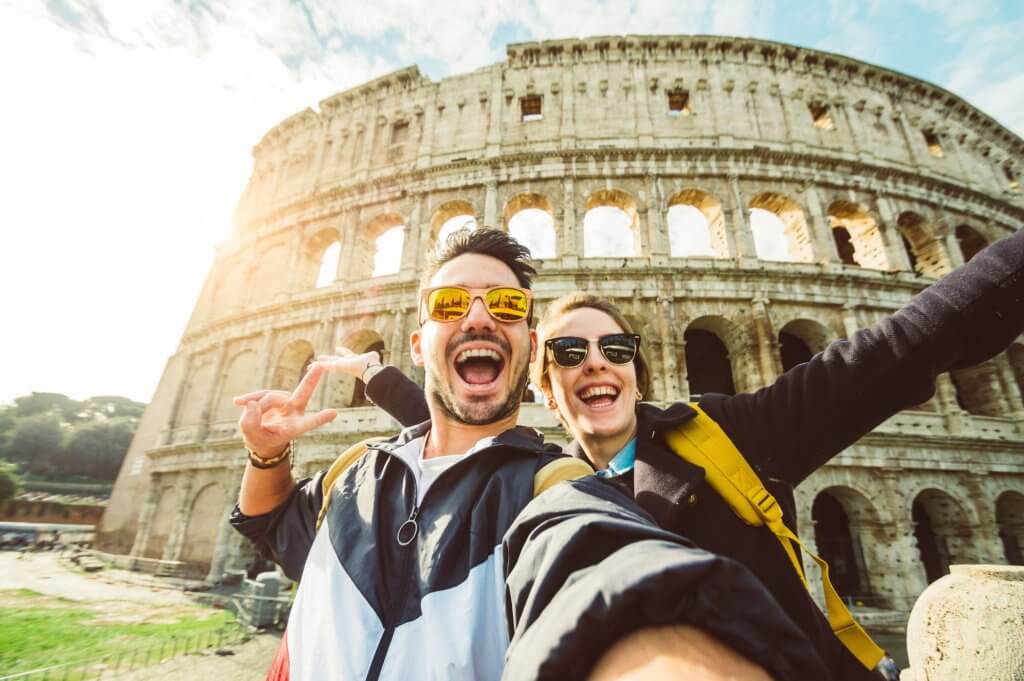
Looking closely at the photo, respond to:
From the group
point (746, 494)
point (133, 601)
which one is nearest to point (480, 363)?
point (746, 494)

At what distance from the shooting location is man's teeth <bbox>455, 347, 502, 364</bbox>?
6.03 feet

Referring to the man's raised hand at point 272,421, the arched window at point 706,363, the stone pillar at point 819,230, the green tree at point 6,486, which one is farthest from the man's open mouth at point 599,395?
the green tree at point 6,486

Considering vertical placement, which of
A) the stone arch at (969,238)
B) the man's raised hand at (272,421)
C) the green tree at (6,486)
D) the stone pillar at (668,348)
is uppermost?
the stone arch at (969,238)

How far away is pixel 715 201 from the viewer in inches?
465

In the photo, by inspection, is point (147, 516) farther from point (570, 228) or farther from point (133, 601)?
point (570, 228)

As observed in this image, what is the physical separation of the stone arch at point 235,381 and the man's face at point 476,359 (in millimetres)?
13133

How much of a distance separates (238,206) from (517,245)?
2095 cm

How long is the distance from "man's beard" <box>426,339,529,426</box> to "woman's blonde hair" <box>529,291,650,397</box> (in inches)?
26.6

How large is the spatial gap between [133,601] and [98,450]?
113ft

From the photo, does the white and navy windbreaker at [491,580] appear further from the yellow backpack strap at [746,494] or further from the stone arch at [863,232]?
the stone arch at [863,232]

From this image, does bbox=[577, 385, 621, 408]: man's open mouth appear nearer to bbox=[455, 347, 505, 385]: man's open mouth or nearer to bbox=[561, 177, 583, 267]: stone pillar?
bbox=[455, 347, 505, 385]: man's open mouth

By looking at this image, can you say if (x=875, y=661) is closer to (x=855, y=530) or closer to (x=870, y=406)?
(x=870, y=406)

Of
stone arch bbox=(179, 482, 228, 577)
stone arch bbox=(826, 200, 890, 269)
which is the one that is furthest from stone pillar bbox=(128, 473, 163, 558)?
stone arch bbox=(826, 200, 890, 269)

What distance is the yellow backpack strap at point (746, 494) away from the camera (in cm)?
157
